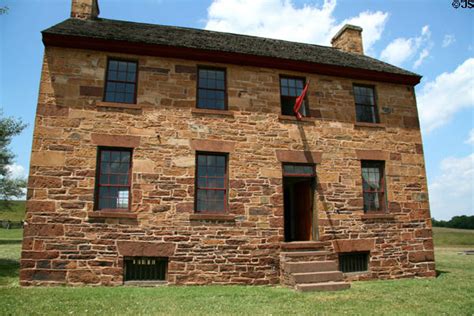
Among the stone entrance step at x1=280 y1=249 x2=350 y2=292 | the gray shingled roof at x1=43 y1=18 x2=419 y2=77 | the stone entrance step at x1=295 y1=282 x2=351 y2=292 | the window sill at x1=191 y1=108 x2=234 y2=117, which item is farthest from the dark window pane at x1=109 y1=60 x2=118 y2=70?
the stone entrance step at x1=295 y1=282 x2=351 y2=292

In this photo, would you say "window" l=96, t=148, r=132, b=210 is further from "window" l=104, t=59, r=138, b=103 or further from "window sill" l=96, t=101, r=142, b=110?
"window" l=104, t=59, r=138, b=103

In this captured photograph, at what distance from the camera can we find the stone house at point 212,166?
9.08 metres

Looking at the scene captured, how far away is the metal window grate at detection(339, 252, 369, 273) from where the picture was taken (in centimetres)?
1073

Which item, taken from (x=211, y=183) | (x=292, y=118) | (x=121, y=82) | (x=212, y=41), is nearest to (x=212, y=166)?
(x=211, y=183)

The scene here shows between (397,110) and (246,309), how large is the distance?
9200 millimetres

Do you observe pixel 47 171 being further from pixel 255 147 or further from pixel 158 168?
pixel 255 147

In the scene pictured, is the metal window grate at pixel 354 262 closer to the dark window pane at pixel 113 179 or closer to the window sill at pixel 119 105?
the dark window pane at pixel 113 179

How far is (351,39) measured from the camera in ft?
48.4

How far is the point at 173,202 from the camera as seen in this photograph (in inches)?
377

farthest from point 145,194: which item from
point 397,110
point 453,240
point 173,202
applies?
point 453,240

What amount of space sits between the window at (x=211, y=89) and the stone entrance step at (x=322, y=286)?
5605mm

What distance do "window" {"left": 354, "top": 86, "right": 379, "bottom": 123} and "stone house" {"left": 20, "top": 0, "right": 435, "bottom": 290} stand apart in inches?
2.1

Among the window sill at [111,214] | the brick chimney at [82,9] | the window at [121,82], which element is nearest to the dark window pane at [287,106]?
the window at [121,82]

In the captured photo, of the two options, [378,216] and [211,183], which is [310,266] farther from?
[211,183]
